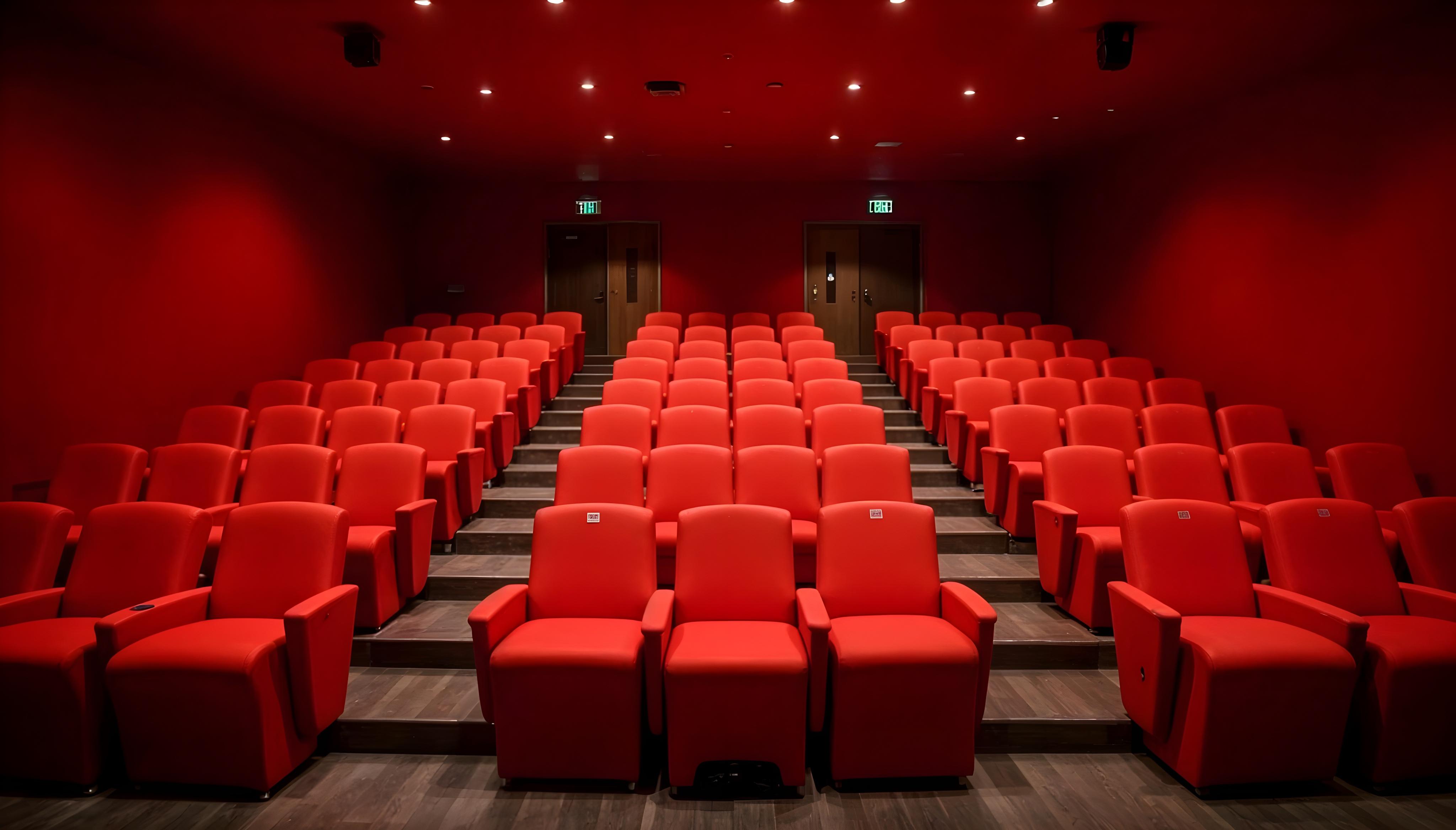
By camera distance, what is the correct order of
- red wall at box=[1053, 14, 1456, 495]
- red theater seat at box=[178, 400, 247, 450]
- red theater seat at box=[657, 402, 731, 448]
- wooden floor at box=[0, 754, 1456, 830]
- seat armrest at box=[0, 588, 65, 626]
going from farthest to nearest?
red theater seat at box=[178, 400, 247, 450], red theater seat at box=[657, 402, 731, 448], red wall at box=[1053, 14, 1456, 495], seat armrest at box=[0, 588, 65, 626], wooden floor at box=[0, 754, 1456, 830]

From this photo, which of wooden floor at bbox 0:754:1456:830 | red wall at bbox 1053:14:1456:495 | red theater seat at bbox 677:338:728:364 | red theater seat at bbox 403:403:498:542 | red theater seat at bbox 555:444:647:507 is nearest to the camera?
wooden floor at bbox 0:754:1456:830

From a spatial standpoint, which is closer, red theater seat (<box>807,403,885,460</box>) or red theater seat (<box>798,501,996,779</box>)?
red theater seat (<box>798,501,996,779</box>)

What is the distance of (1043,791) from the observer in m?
2.44

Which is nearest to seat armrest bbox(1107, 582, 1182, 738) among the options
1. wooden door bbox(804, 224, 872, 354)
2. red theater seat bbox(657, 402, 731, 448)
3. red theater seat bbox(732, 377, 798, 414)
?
red theater seat bbox(657, 402, 731, 448)

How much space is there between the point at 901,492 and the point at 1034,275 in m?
6.01

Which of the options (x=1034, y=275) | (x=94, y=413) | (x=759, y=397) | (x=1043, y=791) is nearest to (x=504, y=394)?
(x=759, y=397)

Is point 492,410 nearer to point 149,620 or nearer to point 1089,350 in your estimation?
point 149,620

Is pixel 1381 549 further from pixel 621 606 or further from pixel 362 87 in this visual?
pixel 362 87

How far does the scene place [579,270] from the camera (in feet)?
28.2

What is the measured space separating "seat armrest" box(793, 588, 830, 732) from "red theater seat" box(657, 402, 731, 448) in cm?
172

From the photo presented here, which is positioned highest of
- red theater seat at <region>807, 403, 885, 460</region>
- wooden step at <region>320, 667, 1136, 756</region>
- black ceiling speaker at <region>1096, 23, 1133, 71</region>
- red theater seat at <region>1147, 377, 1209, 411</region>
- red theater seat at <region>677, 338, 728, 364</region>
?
black ceiling speaker at <region>1096, 23, 1133, 71</region>

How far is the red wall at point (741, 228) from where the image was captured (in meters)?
8.43

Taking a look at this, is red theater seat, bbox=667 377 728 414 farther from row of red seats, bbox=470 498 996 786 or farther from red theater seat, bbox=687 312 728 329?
red theater seat, bbox=687 312 728 329

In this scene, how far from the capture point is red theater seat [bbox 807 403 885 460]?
423cm
